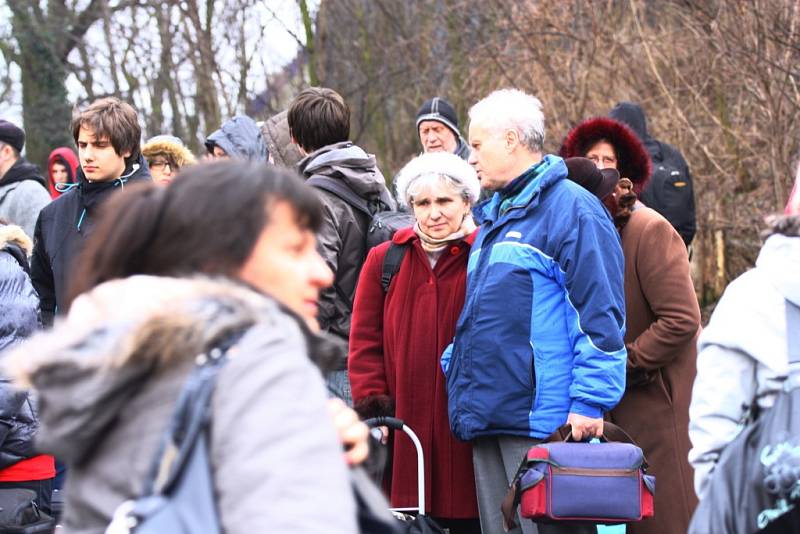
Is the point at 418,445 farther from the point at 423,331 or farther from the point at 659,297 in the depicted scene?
the point at 659,297

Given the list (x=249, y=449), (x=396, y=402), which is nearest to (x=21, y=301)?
(x=396, y=402)

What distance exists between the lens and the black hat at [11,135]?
8484 millimetres

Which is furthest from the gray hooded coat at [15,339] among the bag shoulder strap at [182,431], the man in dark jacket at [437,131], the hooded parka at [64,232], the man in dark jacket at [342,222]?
the bag shoulder strap at [182,431]

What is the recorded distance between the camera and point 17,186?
333 inches

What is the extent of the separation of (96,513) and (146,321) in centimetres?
36

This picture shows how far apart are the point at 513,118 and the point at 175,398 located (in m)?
3.30

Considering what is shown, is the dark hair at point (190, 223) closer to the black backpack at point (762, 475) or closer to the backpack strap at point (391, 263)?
the black backpack at point (762, 475)

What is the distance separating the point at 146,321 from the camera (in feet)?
7.15

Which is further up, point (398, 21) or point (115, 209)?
point (398, 21)

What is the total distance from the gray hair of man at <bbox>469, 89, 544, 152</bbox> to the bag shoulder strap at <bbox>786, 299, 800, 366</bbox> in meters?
1.96

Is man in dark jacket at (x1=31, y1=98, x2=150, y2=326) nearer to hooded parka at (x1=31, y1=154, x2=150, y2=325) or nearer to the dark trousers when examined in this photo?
hooded parka at (x1=31, y1=154, x2=150, y2=325)

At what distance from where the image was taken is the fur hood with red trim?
6020 mm

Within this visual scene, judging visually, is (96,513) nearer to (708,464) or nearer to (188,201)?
(188,201)

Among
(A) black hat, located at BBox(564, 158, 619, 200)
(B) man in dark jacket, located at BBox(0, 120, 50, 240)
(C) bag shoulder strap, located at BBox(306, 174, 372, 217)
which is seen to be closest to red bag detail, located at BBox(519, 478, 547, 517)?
(A) black hat, located at BBox(564, 158, 619, 200)
